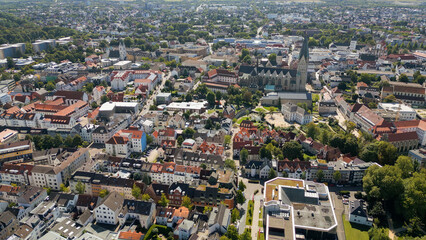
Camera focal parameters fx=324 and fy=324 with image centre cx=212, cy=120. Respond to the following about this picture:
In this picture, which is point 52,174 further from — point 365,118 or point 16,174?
point 365,118

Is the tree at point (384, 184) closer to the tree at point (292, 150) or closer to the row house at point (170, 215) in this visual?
the tree at point (292, 150)

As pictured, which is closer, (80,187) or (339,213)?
(339,213)

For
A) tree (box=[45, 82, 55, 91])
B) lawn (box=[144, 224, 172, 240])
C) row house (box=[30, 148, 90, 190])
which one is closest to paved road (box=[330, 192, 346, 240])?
lawn (box=[144, 224, 172, 240])

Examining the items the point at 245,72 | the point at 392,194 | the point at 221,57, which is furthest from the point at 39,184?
the point at 221,57

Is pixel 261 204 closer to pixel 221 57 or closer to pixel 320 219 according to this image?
pixel 320 219

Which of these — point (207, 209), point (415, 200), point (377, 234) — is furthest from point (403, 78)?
point (207, 209)

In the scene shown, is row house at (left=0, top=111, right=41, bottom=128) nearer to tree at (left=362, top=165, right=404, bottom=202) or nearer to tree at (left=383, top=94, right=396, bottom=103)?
tree at (left=362, top=165, right=404, bottom=202)
